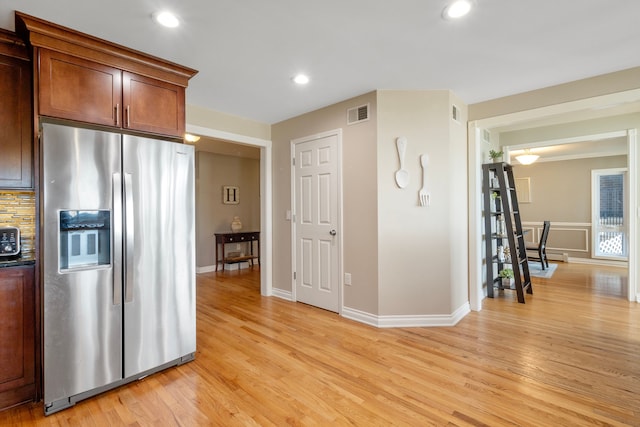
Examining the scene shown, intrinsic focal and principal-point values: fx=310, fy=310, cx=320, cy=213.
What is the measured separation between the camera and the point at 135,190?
2188mm

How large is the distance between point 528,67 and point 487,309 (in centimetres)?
271

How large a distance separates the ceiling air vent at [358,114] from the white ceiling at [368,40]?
0.67 ft

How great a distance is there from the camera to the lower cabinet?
1.92 meters

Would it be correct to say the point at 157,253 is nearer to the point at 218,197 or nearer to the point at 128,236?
the point at 128,236

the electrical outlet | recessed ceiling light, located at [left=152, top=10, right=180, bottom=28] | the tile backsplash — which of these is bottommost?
the electrical outlet

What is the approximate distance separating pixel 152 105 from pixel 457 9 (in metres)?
2.28

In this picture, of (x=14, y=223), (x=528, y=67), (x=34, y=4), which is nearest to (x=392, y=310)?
(x=528, y=67)

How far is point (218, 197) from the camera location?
21.4 feet

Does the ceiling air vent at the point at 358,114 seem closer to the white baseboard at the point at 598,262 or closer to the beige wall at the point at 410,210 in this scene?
the beige wall at the point at 410,210

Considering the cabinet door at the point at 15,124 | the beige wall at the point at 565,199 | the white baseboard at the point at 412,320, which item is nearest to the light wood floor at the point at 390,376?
the white baseboard at the point at 412,320

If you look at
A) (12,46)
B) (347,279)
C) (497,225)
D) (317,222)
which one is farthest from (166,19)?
(497,225)

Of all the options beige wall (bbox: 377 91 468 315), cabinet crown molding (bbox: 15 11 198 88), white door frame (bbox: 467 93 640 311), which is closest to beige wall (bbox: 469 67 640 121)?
white door frame (bbox: 467 93 640 311)

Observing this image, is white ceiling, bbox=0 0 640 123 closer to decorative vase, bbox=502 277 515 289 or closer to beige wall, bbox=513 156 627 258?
decorative vase, bbox=502 277 515 289

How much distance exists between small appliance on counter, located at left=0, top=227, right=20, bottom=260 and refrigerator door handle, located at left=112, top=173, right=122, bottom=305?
0.67m
